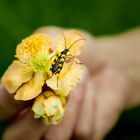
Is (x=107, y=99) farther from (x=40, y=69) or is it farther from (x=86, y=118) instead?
(x=40, y=69)

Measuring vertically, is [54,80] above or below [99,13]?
above

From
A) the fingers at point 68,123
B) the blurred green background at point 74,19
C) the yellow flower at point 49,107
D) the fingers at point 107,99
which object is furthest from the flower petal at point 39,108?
the blurred green background at point 74,19

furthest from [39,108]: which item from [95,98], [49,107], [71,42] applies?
[95,98]

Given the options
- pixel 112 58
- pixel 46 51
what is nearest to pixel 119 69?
pixel 112 58

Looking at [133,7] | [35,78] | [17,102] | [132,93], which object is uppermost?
[35,78]

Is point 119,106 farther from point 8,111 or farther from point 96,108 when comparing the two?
point 8,111

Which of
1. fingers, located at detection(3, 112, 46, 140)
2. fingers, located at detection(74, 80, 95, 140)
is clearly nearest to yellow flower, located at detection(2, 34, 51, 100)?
fingers, located at detection(3, 112, 46, 140)

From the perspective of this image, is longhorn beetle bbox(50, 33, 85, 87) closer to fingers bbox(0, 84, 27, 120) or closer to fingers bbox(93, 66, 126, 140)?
fingers bbox(0, 84, 27, 120)

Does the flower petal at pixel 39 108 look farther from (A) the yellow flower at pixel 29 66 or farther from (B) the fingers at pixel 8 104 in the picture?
(B) the fingers at pixel 8 104
